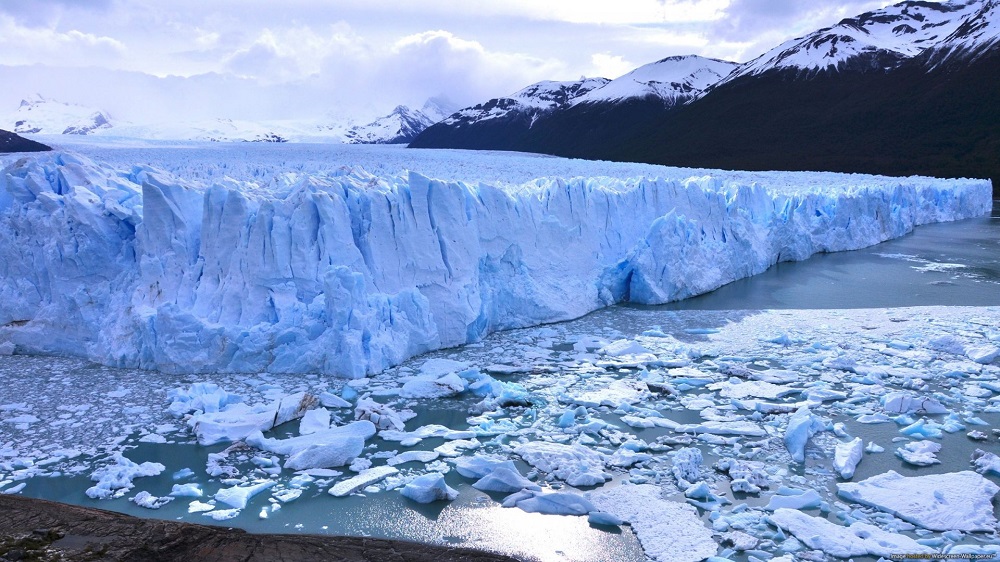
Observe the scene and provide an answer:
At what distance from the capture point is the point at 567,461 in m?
4.39

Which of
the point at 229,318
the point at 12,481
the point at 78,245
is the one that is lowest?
the point at 12,481

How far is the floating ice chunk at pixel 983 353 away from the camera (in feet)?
21.1

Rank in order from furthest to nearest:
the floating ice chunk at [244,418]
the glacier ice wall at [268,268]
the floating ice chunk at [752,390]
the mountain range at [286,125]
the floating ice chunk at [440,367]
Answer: the mountain range at [286,125] → the glacier ice wall at [268,268] → the floating ice chunk at [440,367] → the floating ice chunk at [752,390] → the floating ice chunk at [244,418]

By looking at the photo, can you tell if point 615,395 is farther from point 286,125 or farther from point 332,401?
point 286,125

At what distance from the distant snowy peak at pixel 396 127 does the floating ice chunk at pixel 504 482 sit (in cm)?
9754

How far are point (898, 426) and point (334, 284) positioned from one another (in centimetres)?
459

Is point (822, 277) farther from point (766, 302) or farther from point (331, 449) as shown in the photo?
point (331, 449)

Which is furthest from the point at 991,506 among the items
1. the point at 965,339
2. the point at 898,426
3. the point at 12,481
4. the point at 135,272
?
the point at 135,272

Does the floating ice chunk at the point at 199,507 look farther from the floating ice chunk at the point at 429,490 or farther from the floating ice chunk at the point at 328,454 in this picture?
the floating ice chunk at the point at 429,490

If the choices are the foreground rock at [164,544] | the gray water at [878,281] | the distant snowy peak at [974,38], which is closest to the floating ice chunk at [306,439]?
the foreground rock at [164,544]

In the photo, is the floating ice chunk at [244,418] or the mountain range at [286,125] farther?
the mountain range at [286,125]

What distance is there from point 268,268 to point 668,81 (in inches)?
2125

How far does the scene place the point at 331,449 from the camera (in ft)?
14.7

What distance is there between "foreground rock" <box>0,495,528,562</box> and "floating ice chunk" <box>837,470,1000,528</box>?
2138mm
